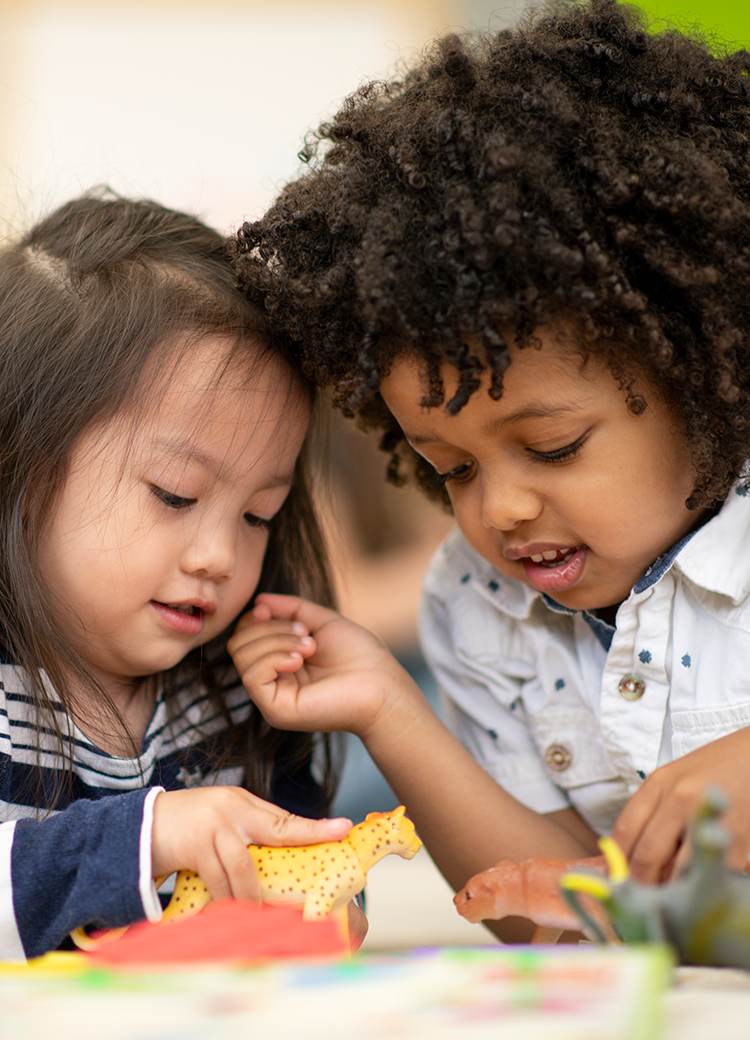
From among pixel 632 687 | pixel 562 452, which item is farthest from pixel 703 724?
pixel 562 452

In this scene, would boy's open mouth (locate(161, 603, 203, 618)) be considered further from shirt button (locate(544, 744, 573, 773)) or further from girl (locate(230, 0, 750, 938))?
shirt button (locate(544, 744, 573, 773))

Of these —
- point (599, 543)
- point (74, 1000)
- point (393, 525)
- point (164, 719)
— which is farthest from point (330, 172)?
point (393, 525)

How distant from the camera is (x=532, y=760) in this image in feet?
3.24

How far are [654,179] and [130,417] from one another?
1.49ft

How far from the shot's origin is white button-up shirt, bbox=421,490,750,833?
0.82 metres

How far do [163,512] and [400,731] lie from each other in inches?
11.8

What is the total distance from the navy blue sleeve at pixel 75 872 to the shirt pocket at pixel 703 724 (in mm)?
471

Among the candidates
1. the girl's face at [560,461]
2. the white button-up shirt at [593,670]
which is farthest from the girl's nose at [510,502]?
the white button-up shirt at [593,670]

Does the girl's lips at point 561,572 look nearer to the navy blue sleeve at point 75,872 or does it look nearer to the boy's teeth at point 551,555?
the boy's teeth at point 551,555

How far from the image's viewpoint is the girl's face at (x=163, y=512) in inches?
30.8

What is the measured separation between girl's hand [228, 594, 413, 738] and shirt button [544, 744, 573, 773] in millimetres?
177

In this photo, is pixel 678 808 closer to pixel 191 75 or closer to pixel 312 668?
pixel 312 668

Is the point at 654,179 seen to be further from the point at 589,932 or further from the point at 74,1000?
the point at 74,1000

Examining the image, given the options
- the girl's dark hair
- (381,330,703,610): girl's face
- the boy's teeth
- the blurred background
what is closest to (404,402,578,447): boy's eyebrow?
(381,330,703,610): girl's face
